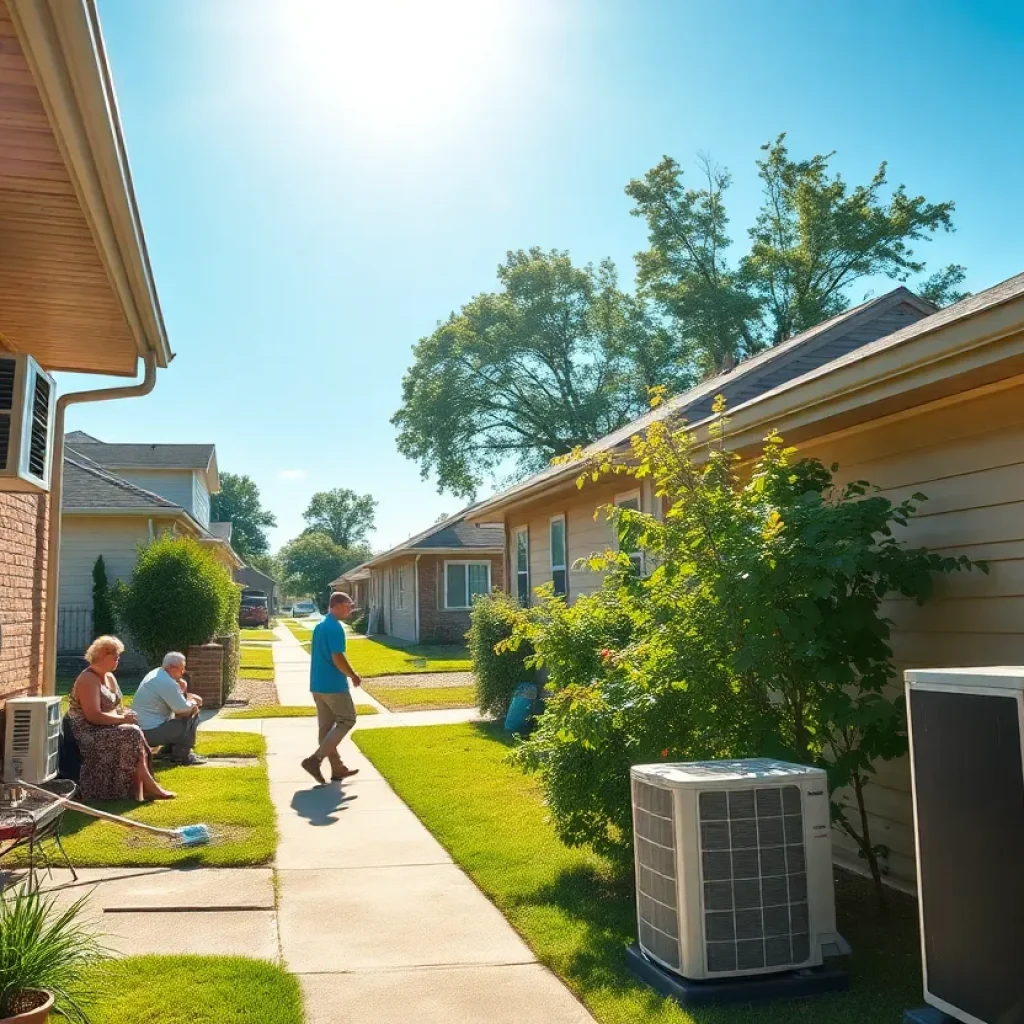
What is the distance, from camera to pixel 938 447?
5.73 m

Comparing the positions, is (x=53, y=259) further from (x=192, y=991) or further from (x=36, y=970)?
→ (x=192, y=991)

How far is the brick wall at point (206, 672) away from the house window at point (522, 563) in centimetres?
499

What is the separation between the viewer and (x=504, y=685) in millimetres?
13688

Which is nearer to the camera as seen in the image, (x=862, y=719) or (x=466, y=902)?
(x=862, y=719)

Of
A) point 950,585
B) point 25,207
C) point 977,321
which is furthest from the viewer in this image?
point 950,585

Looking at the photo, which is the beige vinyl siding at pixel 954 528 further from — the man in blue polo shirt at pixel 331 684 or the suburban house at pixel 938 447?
the man in blue polo shirt at pixel 331 684

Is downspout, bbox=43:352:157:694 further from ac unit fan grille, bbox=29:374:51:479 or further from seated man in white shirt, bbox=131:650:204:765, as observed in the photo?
seated man in white shirt, bbox=131:650:204:765

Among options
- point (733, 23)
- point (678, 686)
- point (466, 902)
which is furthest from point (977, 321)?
point (733, 23)

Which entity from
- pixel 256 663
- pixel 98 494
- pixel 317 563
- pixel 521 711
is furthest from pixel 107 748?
pixel 317 563

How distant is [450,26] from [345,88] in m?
1.07

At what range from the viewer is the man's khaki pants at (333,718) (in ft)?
30.9

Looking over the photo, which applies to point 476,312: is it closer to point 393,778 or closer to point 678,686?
point 393,778

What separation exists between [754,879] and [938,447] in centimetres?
286

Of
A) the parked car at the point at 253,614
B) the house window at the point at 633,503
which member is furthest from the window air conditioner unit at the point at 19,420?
the parked car at the point at 253,614
